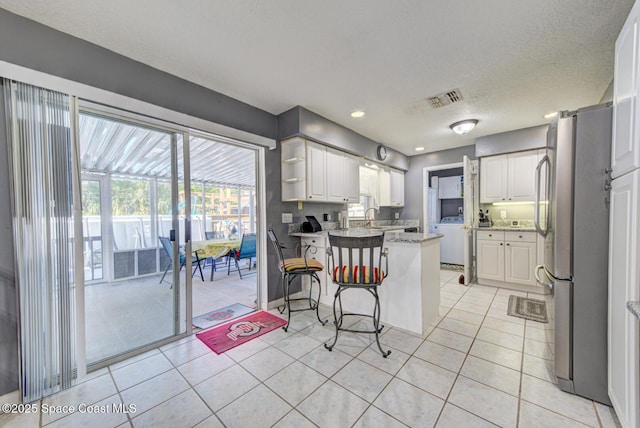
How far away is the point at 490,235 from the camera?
399 centimetres

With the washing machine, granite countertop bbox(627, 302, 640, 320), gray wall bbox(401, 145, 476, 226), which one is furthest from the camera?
the washing machine

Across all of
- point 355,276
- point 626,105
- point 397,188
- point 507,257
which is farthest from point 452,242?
point 626,105

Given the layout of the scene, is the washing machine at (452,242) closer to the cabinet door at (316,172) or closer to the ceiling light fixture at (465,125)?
the ceiling light fixture at (465,125)

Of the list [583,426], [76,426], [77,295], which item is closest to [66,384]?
[76,426]

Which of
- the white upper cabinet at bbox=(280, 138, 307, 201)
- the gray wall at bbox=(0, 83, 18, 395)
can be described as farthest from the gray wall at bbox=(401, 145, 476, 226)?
the gray wall at bbox=(0, 83, 18, 395)

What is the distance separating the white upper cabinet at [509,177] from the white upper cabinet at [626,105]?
9.85 ft

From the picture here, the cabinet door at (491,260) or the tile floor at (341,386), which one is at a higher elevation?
the cabinet door at (491,260)

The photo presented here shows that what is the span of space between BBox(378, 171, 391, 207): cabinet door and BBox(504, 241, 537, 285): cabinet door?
2148 mm

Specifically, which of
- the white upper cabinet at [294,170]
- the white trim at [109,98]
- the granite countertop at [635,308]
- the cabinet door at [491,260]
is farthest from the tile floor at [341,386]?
the white trim at [109,98]

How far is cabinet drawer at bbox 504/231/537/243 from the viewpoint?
363cm

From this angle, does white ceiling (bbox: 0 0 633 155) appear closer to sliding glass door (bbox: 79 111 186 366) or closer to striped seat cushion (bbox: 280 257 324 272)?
sliding glass door (bbox: 79 111 186 366)

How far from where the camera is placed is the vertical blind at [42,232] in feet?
5.13

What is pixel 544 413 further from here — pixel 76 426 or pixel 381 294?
pixel 76 426

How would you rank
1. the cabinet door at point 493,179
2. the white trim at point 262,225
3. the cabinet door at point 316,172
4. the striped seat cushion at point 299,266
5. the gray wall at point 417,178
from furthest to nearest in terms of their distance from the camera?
the gray wall at point 417,178
the cabinet door at point 493,179
the cabinet door at point 316,172
the white trim at point 262,225
the striped seat cushion at point 299,266
